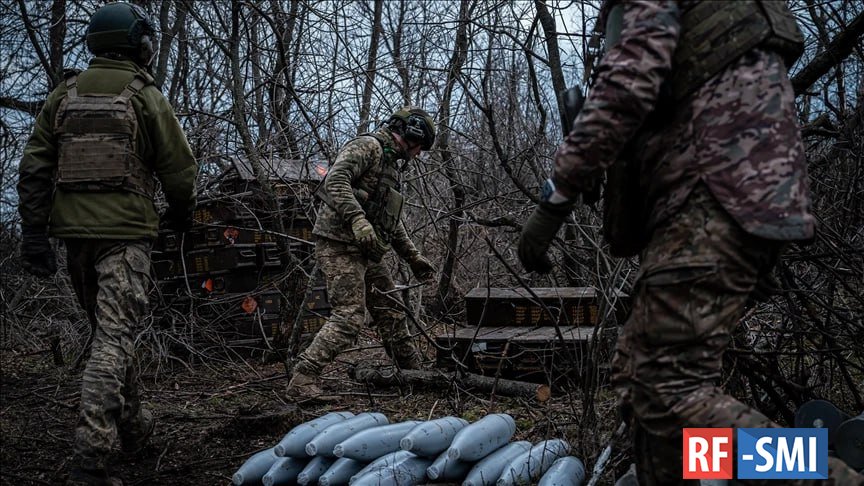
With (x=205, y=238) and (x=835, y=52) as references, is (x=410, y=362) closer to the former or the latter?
(x=205, y=238)

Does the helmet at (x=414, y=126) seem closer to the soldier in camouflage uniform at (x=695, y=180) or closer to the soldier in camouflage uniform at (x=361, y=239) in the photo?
the soldier in camouflage uniform at (x=361, y=239)

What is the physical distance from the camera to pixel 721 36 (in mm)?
2457

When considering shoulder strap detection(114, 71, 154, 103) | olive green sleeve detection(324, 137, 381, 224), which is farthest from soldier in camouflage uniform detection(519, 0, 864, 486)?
olive green sleeve detection(324, 137, 381, 224)

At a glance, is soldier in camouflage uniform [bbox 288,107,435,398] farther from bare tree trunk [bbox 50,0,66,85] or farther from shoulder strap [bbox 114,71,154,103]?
bare tree trunk [bbox 50,0,66,85]

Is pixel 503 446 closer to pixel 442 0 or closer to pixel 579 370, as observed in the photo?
pixel 579 370

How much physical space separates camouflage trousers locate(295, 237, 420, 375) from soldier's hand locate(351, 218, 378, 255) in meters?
0.31

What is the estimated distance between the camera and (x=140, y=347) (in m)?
6.72

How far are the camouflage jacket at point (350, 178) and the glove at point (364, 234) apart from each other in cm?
5

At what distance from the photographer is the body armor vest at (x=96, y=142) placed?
3984mm

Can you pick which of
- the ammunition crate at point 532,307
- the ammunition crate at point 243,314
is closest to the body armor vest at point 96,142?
the ammunition crate at point 532,307

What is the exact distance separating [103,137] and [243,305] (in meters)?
3.33

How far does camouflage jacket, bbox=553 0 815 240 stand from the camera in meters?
2.34

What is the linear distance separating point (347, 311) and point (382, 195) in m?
0.93

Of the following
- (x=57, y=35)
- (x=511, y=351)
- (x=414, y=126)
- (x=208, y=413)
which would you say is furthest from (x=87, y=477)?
Result: (x=57, y=35)
